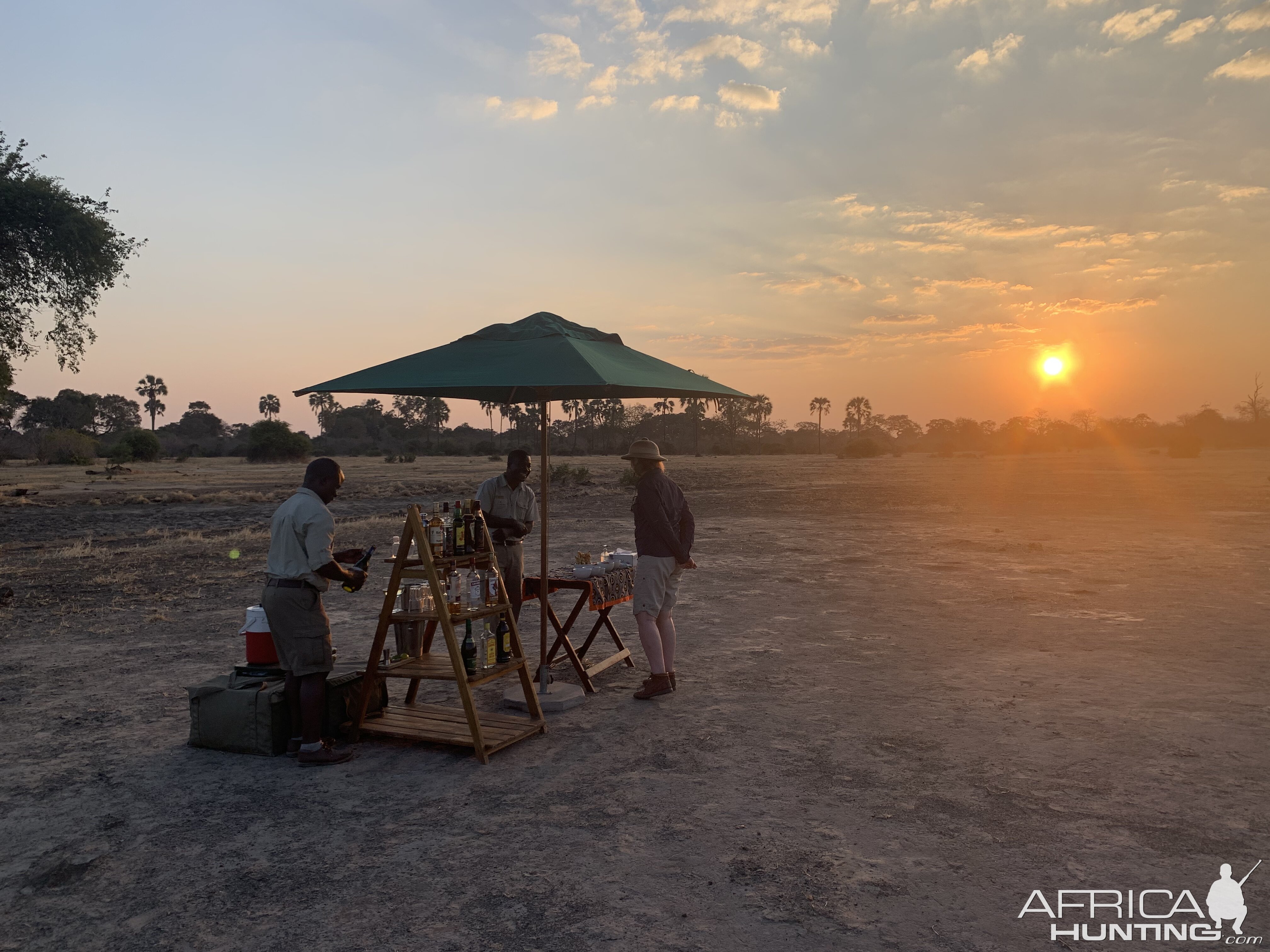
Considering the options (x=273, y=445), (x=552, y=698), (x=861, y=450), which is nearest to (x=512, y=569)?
(x=552, y=698)

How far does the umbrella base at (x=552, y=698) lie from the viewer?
21.9 ft

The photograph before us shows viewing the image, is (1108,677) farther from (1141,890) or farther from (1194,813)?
(1141,890)

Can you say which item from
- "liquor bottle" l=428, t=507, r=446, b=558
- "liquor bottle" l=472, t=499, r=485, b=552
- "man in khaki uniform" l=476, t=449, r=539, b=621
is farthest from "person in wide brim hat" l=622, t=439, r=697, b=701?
"liquor bottle" l=428, t=507, r=446, b=558

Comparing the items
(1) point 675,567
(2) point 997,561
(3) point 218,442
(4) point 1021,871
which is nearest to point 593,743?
(1) point 675,567

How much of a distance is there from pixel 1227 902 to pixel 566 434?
466 ft

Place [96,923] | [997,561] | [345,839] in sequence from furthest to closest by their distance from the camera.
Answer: [997,561], [345,839], [96,923]

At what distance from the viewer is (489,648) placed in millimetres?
5988

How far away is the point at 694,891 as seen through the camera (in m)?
3.84

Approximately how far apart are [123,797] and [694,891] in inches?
131

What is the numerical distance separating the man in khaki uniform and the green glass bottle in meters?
1.21

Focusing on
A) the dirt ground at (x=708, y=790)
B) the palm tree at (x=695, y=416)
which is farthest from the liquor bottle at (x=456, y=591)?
the palm tree at (x=695, y=416)

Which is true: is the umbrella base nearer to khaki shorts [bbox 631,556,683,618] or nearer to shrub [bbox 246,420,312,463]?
khaki shorts [bbox 631,556,683,618]

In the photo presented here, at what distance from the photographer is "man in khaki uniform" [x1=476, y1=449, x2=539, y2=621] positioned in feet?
23.9

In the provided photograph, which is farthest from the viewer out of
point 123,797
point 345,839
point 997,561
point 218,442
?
point 218,442
